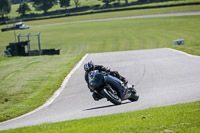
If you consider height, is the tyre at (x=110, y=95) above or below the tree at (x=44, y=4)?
above

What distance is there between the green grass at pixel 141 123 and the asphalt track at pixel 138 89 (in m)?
1.34

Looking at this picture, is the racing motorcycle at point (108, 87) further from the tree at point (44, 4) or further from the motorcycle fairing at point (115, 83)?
the tree at point (44, 4)

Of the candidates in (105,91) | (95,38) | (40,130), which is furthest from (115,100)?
(95,38)

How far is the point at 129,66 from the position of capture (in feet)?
71.5

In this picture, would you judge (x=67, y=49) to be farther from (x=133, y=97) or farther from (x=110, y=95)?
(x=110, y=95)

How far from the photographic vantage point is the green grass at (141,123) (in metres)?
8.04

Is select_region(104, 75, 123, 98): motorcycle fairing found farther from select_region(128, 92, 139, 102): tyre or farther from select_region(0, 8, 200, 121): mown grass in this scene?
select_region(0, 8, 200, 121): mown grass

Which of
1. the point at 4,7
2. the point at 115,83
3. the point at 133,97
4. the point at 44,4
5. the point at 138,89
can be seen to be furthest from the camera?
the point at 44,4

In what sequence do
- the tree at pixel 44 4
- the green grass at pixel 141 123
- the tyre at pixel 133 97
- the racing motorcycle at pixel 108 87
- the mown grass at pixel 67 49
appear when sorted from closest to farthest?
the green grass at pixel 141 123, the racing motorcycle at pixel 108 87, the tyre at pixel 133 97, the mown grass at pixel 67 49, the tree at pixel 44 4

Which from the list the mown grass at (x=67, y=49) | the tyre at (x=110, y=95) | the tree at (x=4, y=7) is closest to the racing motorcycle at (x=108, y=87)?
the tyre at (x=110, y=95)

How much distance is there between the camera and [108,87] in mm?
12078

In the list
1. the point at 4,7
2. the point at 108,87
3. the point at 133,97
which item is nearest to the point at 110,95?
the point at 108,87

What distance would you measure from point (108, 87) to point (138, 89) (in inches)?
143

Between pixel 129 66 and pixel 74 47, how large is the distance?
970 inches
